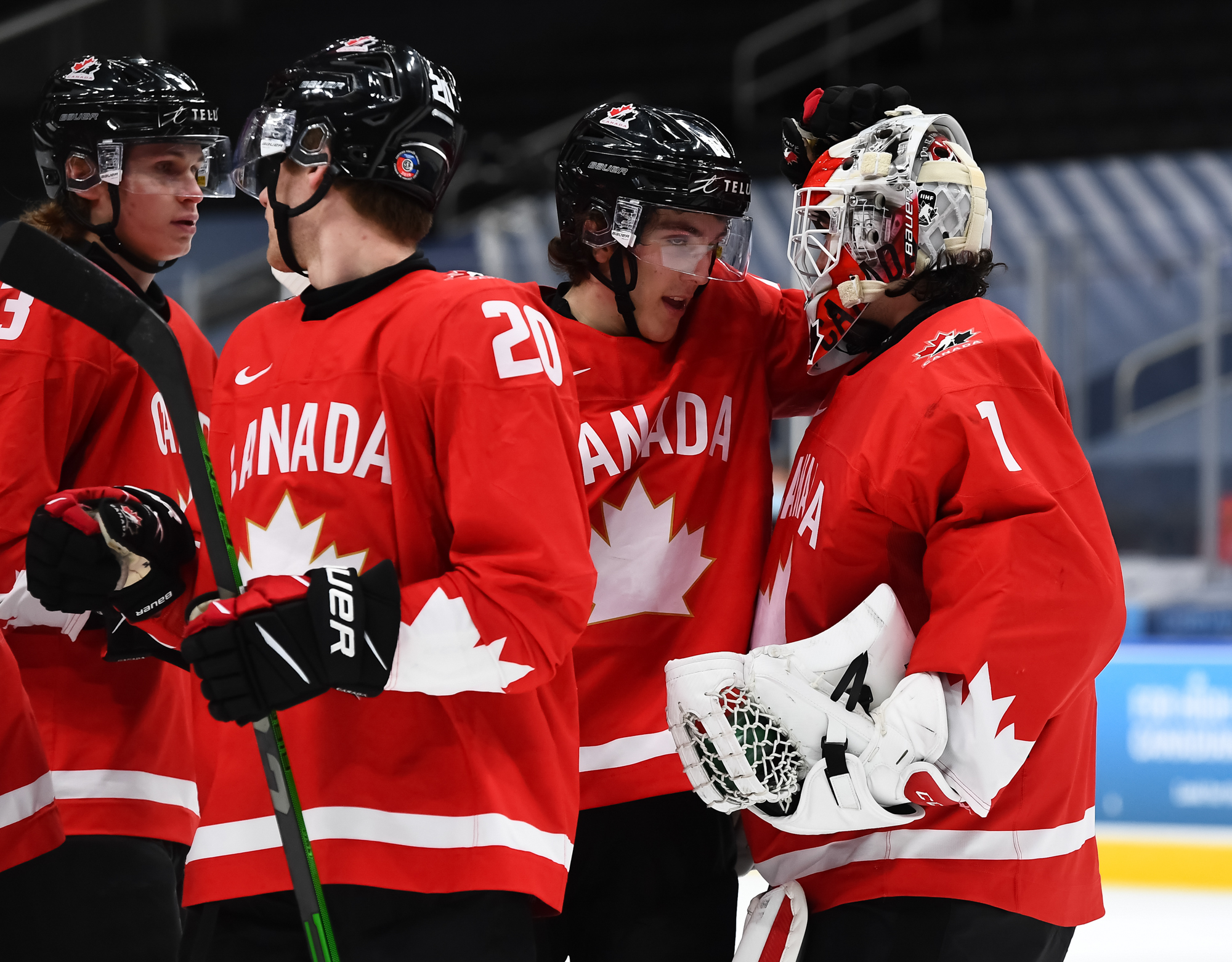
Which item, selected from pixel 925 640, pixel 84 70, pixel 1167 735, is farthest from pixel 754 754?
pixel 1167 735

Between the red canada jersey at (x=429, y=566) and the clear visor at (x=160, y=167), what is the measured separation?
721 mm

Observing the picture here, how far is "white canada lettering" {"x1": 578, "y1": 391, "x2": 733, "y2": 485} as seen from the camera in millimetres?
1902

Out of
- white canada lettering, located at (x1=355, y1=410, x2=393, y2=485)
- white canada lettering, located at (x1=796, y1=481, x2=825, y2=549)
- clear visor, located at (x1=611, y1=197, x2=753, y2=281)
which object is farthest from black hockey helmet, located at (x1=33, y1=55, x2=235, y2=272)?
white canada lettering, located at (x1=796, y1=481, x2=825, y2=549)

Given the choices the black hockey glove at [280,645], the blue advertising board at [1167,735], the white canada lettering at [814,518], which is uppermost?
the black hockey glove at [280,645]

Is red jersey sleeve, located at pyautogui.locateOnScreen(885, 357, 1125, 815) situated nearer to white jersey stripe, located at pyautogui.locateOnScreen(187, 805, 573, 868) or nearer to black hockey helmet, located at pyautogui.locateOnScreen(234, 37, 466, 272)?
white jersey stripe, located at pyautogui.locateOnScreen(187, 805, 573, 868)

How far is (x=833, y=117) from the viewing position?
1952 mm

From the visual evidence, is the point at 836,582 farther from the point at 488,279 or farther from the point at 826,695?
the point at 488,279

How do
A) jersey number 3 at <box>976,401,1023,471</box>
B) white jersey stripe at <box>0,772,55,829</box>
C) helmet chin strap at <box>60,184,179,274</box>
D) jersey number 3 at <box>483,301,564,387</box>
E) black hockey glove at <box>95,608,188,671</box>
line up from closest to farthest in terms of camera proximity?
1. jersey number 3 at <box>483,301,564,387</box>
2. jersey number 3 at <box>976,401,1023,471</box>
3. white jersey stripe at <box>0,772,55,829</box>
4. black hockey glove at <box>95,608,188,671</box>
5. helmet chin strap at <box>60,184,179,274</box>

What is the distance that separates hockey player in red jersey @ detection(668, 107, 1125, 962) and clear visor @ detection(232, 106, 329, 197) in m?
0.66

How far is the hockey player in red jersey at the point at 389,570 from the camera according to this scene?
1275mm

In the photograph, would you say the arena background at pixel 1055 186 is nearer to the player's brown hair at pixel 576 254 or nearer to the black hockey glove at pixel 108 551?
the player's brown hair at pixel 576 254

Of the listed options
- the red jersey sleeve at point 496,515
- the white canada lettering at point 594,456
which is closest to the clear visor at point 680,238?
the white canada lettering at point 594,456

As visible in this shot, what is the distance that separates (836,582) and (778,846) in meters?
0.33

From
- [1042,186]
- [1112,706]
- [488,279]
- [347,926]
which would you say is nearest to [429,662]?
[347,926]
